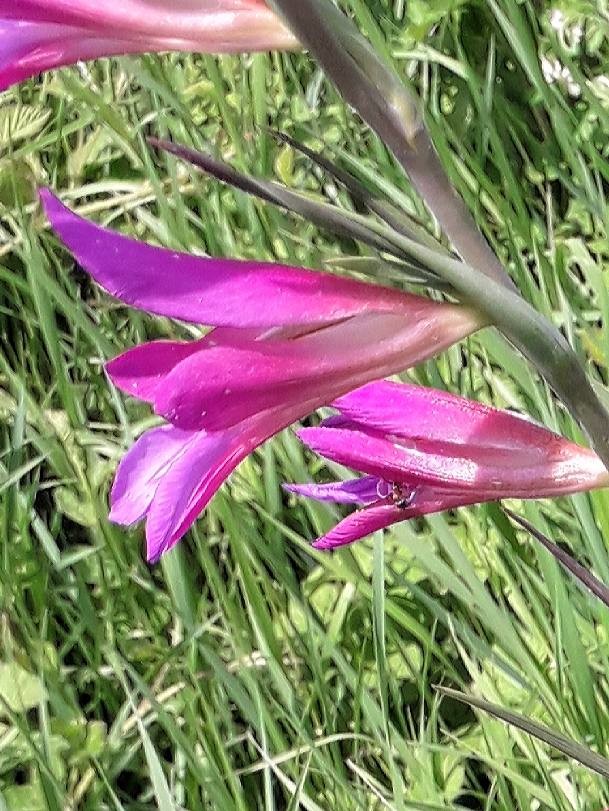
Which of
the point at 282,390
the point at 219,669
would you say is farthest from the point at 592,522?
the point at 282,390

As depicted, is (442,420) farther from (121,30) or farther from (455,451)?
(121,30)

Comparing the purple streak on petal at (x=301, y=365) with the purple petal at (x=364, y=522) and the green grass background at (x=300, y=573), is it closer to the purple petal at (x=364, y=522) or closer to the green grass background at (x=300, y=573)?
the purple petal at (x=364, y=522)

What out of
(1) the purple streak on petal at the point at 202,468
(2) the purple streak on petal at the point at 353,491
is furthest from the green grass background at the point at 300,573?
(1) the purple streak on petal at the point at 202,468

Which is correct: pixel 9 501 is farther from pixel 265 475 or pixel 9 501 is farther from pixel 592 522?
pixel 592 522

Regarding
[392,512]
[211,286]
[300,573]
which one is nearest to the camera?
[211,286]

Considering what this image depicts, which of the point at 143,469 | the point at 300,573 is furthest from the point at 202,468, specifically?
the point at 300,573

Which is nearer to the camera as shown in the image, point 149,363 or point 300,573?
point 149,363
